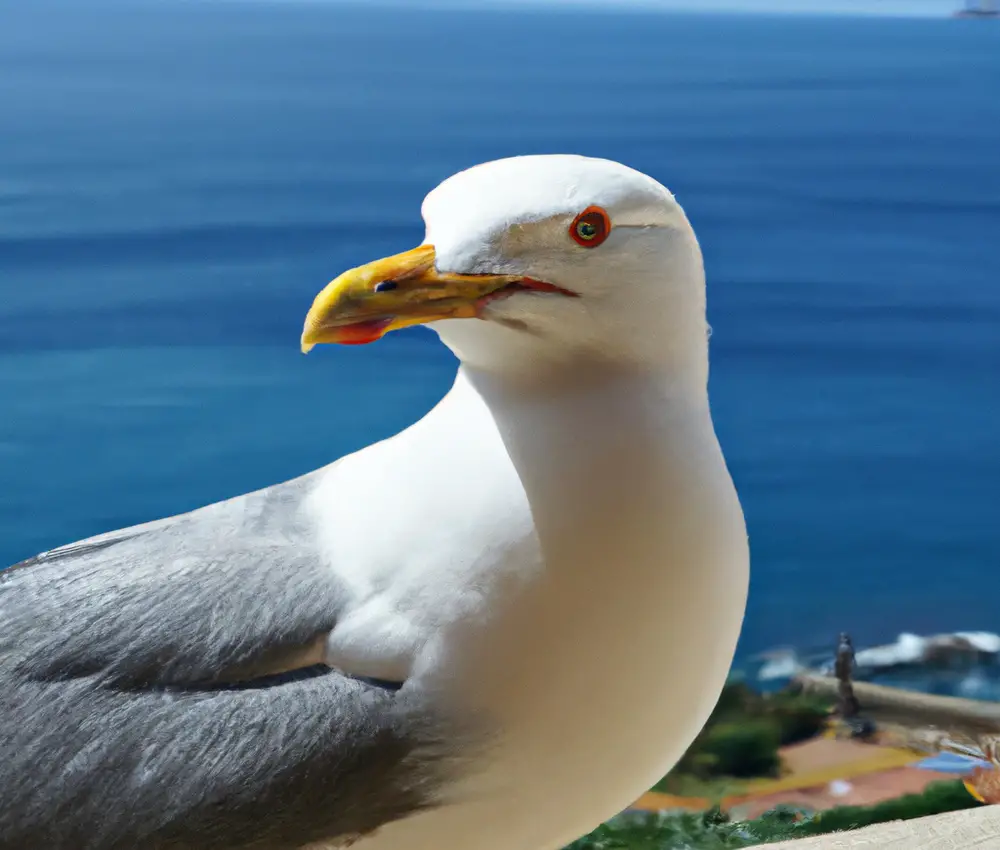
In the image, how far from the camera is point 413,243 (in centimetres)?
213

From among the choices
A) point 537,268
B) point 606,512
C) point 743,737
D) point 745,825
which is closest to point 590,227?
point 537,268

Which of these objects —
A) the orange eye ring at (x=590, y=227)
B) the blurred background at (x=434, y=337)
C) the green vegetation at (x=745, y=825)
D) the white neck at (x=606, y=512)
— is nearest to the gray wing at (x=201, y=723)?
the white neck at (x=606, y=512)

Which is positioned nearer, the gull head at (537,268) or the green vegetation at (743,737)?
the gull head at (537,268)

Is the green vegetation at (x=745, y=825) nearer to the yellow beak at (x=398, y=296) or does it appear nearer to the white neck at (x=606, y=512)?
the white neck at (x=606, y=512)

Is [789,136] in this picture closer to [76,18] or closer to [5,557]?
[76,18]

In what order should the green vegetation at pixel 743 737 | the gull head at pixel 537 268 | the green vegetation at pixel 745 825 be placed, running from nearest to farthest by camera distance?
the gull head at pixel 537 268
the green vegetation at pixel 745 825
the green vegetation at pixel 743 737

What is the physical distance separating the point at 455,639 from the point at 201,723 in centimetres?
17

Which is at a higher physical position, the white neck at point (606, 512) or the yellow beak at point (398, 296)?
the yellow beak at point (398, 296)

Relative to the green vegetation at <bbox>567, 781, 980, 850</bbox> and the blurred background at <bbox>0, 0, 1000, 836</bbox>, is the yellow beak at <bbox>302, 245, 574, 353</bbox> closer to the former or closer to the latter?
the green vegetation at <bbox>567, 781, 980, 850</bbox>

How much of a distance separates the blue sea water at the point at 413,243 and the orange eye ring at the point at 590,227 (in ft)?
4.27

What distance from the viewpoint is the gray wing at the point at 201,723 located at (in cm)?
85

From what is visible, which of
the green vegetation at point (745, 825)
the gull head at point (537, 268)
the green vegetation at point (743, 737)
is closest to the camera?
the gull head at point (537, 268)

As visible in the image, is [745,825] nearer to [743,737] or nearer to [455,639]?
[743,737]

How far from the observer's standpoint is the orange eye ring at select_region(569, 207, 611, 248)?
2.57ft
